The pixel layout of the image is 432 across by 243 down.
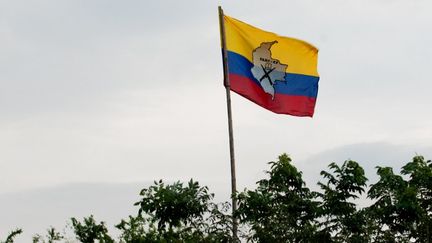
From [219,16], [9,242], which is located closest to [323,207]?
[219,16]

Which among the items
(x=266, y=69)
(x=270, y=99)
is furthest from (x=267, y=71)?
(x=270, y=99)

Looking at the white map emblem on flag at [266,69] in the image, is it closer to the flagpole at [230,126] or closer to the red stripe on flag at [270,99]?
the red stripe on flag at [270,99]

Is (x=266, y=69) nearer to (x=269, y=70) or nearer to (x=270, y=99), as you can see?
(x=269, y=70)

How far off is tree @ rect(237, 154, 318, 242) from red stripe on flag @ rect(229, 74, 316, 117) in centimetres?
119

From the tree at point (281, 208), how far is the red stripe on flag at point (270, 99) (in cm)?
119

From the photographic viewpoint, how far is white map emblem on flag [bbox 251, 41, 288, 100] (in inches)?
834

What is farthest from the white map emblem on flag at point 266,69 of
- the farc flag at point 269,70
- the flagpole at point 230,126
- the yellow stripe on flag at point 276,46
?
the flagpole at point 230,126

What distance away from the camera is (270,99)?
2109 cm

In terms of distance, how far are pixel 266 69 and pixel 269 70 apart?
4.5 inches

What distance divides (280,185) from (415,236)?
10.9 ft

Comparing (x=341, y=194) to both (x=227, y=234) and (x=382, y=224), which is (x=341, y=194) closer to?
(x=382, y=224)

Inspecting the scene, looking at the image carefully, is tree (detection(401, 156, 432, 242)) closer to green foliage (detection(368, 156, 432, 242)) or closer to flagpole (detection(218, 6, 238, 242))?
green foliage (detection(368, 156, 432, 242))

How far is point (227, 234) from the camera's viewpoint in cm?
1997

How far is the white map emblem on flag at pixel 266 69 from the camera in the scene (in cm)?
2119
